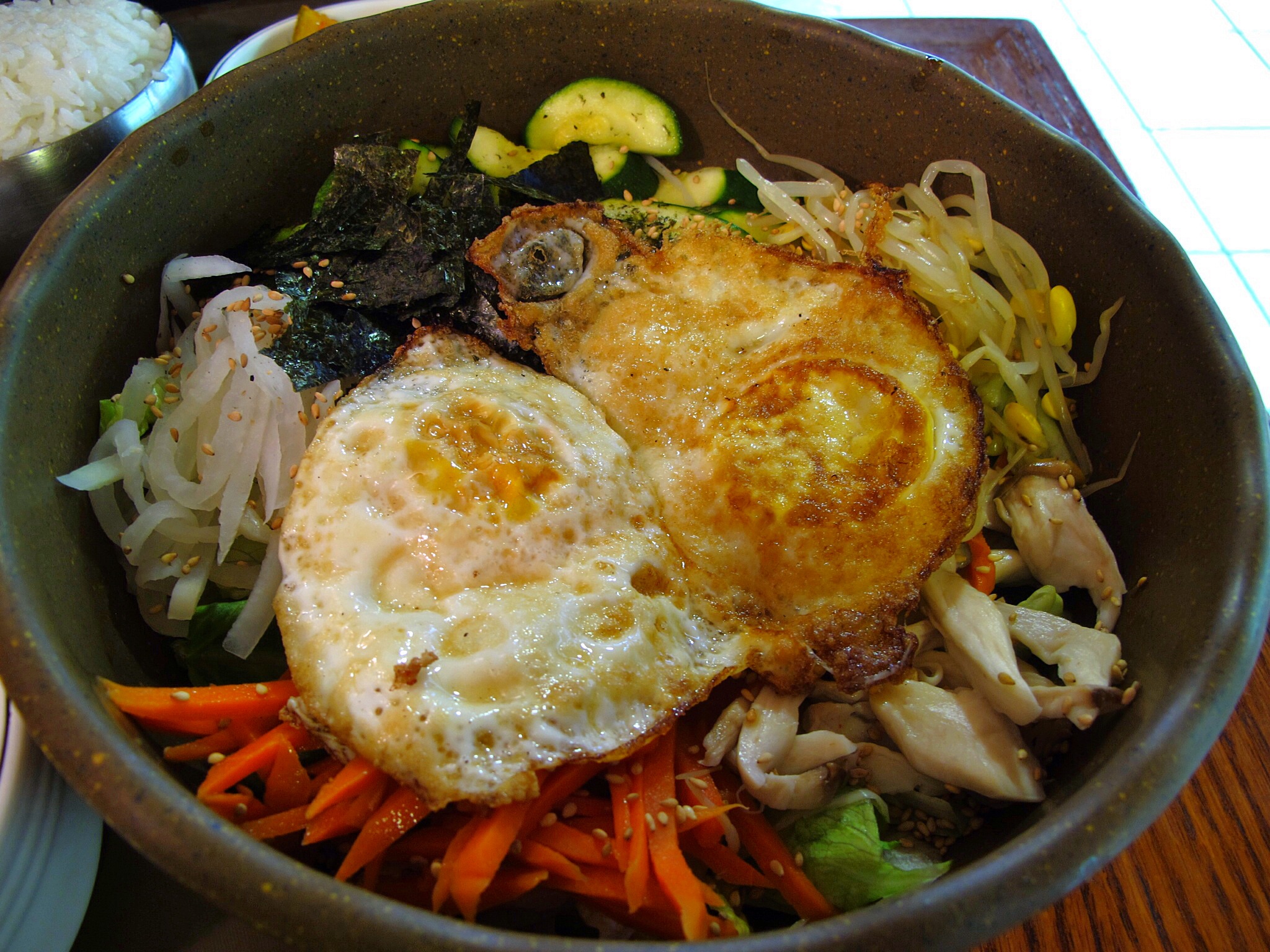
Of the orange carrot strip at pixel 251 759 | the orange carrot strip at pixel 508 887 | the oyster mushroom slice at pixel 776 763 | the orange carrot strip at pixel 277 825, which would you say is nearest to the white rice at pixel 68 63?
the orange carrot strip at pixel 251 759

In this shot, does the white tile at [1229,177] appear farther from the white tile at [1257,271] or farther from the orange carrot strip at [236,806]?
the orange carrot strip at [236,806]

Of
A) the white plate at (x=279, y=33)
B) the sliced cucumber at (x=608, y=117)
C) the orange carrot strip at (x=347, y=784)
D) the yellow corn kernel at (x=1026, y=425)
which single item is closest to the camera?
the orange carrot strip at (x=347, y=784)

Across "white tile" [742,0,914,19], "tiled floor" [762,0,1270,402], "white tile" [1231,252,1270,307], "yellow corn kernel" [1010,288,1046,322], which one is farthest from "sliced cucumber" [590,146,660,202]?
"white tile" [1231,252,1270,307]

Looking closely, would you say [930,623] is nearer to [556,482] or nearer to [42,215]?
[556,482]

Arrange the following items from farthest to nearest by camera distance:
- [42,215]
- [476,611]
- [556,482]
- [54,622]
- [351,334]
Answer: [42,215] < [351,334] < [556,482] < [476,611] < [54,622]

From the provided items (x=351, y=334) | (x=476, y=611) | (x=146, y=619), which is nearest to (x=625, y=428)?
(x=476, y=611)
